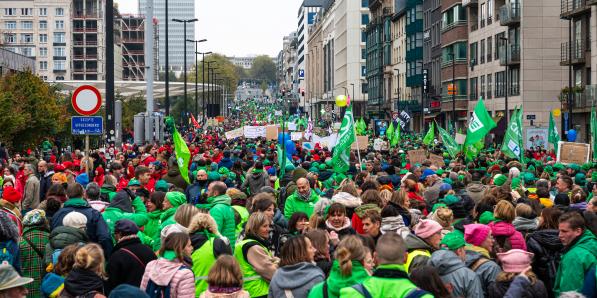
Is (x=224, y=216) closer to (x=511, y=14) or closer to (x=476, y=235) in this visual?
(x=476, y=235)

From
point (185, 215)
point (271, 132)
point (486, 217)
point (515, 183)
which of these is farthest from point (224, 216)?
point (271, 132)

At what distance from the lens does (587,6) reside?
4994 centimetres

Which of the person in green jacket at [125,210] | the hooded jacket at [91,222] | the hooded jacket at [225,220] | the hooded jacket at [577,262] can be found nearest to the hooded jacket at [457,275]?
the hooded jacket at [577,262]

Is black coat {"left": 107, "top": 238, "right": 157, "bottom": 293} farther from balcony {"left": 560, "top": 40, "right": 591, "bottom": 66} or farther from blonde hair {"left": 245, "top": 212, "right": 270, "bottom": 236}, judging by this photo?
balcony {"left": 560, "top": 40, "right": 591, "bottom": 66}

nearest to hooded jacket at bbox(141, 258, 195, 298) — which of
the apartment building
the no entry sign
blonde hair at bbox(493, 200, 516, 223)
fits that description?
blonde hair at bbox(493, 200, 516, 223)

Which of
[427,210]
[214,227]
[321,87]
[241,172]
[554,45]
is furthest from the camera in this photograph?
[321,87]

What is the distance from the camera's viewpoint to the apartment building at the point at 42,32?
153250mm

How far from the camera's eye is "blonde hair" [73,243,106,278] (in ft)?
25.8

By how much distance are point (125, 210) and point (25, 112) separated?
36.3 m

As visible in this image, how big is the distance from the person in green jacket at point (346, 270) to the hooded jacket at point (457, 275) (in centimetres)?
72

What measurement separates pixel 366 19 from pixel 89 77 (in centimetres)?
4191

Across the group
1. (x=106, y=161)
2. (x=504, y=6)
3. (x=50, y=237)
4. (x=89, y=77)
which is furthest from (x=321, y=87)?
(x=50, y=237)

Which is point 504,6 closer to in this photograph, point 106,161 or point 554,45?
point 554,45

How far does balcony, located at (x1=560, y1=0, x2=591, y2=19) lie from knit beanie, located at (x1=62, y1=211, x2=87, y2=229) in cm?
4259
